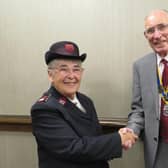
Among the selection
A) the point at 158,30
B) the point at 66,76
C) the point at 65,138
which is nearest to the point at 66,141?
the point at 65,138

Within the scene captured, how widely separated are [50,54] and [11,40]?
2.55 ft

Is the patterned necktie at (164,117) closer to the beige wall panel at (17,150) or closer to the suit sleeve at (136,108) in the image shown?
the suit sleeve at (136,108)

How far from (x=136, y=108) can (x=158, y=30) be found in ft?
1.65

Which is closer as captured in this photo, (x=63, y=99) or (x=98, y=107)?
(x=63, y=99)

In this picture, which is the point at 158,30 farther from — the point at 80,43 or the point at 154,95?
the point at 80,43

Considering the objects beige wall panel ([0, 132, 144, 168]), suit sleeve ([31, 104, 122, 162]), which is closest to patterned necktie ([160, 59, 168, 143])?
suit sleeve ([31, 104, 122, 162])

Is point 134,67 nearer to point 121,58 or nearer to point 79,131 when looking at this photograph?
point 121,58

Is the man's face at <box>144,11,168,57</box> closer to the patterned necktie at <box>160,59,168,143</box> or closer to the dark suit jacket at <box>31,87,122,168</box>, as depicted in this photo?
the patterned necktie at <box>160,59,168,143</box>

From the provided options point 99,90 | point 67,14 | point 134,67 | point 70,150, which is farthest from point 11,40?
point 70,150

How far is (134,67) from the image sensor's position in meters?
2.10

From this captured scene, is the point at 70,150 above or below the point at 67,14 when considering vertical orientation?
below

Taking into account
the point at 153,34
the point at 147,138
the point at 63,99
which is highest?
the point at 153,34

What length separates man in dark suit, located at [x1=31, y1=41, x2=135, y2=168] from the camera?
1.61 meters

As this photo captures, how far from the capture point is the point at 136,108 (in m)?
2.08
